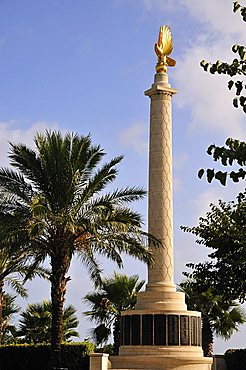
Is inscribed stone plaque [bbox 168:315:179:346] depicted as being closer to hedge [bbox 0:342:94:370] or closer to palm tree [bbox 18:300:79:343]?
hedge [bbox 0:342:94:370]

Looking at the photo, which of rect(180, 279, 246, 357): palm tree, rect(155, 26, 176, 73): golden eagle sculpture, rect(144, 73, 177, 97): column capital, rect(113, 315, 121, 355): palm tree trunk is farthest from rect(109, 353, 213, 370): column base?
rect(155, 26, 176, 73): golden eagle sculpture

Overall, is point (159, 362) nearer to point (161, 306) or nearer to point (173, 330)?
point (173, 330)

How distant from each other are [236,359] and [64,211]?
1185 centimetres

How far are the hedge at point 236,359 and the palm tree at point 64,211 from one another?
8.85 metres

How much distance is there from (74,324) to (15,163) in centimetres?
1635

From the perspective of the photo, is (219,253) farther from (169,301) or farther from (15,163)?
(15,163)

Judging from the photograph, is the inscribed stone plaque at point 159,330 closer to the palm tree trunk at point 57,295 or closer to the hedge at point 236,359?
the hedge at point 236,359

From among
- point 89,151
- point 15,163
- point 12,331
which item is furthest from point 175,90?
point 12,331

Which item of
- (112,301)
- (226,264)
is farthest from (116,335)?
(226,264)

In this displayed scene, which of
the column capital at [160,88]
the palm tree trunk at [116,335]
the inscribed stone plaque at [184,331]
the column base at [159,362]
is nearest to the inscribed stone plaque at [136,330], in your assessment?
the column base at [159,362]

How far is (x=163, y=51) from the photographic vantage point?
30672 millimetres

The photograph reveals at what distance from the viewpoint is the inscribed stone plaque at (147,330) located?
1013 inches

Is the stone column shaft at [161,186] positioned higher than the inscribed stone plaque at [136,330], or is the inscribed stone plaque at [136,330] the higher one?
the stone column shaft at [161,186]

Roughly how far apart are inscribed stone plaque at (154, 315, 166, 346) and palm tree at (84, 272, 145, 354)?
15.9 ft
